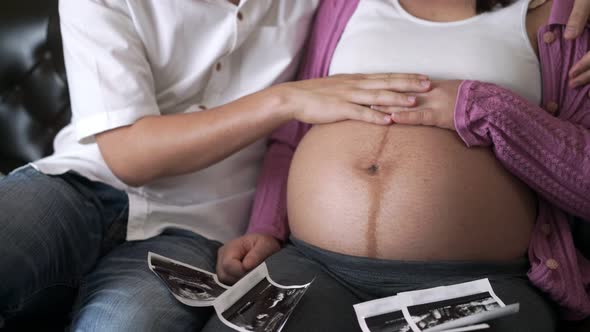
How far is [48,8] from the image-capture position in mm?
1536

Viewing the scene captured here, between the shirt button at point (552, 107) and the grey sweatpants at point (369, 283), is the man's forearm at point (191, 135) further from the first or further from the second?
the shirt button at point (552, 107)

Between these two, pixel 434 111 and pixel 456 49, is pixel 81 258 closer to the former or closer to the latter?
pixel 434 111

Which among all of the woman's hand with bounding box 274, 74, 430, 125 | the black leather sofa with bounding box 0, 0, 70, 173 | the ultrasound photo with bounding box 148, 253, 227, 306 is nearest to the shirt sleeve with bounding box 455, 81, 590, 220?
the woman's hand with bounding box 274, 74, 430, 125

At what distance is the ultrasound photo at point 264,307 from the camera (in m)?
0.94

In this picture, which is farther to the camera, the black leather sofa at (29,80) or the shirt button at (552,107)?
the black leather sofa at (29,80)

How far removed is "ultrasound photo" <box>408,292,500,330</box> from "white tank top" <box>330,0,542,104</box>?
0.44 meters

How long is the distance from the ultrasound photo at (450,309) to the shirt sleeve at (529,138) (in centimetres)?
26

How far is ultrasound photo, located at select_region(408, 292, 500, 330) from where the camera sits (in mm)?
892

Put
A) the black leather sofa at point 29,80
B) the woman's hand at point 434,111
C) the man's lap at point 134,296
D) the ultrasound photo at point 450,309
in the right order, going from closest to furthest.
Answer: the ultrasound photo at point 450,309, the man's lap at point 134,296, the woman's hand at point 434,111, the black leather sofa at point 29,80

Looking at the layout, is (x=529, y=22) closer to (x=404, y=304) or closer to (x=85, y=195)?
(x=404, y=304)

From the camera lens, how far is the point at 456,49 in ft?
3.96

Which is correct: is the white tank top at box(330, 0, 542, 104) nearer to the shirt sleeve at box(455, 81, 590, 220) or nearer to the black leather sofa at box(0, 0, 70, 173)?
the shirt sleeve at box(455, 81, 590, 220)

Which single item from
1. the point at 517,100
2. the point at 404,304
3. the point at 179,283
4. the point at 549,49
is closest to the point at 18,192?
the point at 179,283

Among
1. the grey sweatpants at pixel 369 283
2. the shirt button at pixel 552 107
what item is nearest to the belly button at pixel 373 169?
the grey sweatpants at pixel 369 283
